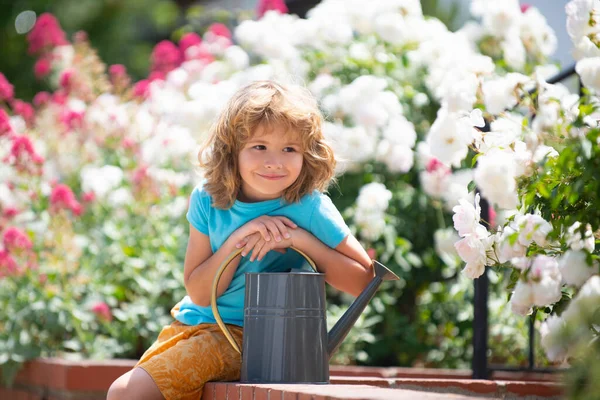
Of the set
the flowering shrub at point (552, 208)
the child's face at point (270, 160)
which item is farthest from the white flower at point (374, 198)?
the child's face at point (270, 160)

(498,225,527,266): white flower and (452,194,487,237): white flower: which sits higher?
(452,194,487,237): white flower

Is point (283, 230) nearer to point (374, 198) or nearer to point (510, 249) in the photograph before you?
point (510, 249)

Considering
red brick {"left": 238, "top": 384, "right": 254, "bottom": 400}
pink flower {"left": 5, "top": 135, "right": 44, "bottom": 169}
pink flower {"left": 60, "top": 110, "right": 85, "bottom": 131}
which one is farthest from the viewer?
pink flower {"left": 60, "top": 110, "right": 85, "bottom": 131}

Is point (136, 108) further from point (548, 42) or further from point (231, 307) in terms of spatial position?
point (231, 307)

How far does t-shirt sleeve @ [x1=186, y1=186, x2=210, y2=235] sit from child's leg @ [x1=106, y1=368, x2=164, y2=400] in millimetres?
409

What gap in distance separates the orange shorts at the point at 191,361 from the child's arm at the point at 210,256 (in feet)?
0.31

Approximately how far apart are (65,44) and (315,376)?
4561 mm

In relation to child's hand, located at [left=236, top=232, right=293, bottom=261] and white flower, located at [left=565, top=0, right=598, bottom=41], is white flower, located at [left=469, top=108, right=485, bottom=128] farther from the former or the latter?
child's hand, located at [left=236, top=232, right=293, bottom=261]

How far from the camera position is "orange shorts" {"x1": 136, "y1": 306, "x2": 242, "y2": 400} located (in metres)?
2.17

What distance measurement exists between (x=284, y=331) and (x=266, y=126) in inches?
20.4

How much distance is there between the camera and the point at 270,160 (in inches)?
84.7

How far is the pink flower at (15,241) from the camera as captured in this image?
3.75 metres

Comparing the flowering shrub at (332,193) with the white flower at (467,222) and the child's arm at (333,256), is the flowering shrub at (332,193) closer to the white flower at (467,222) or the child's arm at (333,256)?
the child's arm at (333,256)

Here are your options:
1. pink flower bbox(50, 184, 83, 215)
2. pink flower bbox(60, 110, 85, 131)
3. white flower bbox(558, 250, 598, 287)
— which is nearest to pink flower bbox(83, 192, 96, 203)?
pink flower bbox(50, 184, 83, 215)
